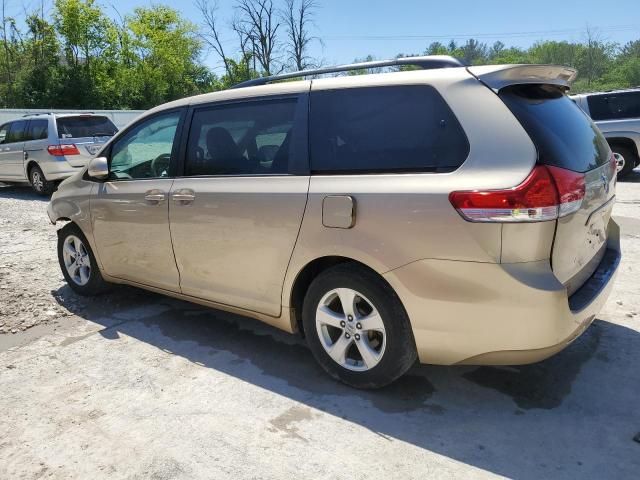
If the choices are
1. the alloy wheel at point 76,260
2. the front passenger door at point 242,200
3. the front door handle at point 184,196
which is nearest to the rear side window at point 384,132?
the front passenger door at point 242,200

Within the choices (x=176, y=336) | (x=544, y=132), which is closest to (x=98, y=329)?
(x=176, y=336)

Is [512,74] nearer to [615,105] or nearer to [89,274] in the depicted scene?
[89,274]

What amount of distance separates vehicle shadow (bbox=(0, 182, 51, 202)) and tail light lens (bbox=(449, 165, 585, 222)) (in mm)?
10761

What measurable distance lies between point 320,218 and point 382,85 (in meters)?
0.80

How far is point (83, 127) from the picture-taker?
429 inches

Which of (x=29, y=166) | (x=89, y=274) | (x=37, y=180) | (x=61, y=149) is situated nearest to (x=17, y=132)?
(x=29, y=166)

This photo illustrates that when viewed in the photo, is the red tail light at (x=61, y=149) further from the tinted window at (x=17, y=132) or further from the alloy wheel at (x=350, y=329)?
the alloy wheel at (x=350, y=329)

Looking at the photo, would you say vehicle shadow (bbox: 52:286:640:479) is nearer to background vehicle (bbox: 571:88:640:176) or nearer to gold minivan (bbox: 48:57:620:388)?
gold minivan (bbox: 48:57:620:388)

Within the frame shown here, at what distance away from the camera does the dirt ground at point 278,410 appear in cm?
248

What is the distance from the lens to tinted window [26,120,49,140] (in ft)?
35.6

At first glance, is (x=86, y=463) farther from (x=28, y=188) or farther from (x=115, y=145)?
(x=28, y=188)

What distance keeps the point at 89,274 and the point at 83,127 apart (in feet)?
23.8

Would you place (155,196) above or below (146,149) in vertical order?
below

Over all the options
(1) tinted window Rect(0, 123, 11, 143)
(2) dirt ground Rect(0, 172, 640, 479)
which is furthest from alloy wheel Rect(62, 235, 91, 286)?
(1) tinted window Rect(0, 123, 11, 143)
